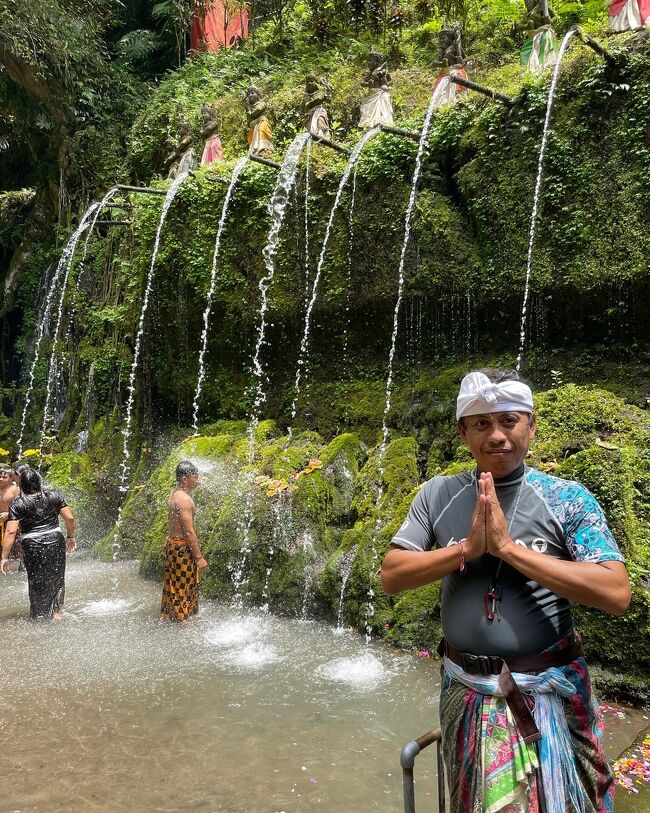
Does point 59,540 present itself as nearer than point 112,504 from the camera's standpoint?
Yes

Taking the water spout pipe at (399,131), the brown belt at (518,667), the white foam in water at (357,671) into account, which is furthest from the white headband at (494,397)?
the water spout pipe at (399,131)

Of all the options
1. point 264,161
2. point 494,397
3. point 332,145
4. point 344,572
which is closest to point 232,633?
point 344,572

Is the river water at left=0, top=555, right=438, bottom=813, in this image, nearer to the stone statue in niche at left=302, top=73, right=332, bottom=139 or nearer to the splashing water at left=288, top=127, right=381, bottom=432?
the splashing water at left=288, top=127, right=381, bottom=432

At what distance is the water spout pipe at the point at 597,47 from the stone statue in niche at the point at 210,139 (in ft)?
24.6

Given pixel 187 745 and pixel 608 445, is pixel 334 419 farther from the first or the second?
pixel 187 745

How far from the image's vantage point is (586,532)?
1.80m

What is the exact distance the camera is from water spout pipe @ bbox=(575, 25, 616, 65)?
6.87m

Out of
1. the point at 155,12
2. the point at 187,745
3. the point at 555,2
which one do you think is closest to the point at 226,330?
the point at 187,745

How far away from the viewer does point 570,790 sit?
68.5 inches

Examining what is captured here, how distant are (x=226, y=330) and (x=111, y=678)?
702cm

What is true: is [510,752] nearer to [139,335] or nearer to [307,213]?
[307,213]

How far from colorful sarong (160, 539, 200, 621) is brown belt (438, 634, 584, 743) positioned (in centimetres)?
467

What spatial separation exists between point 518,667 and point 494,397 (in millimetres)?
757

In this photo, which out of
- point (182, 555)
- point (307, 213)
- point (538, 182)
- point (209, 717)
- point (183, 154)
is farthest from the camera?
point (183, 154)
